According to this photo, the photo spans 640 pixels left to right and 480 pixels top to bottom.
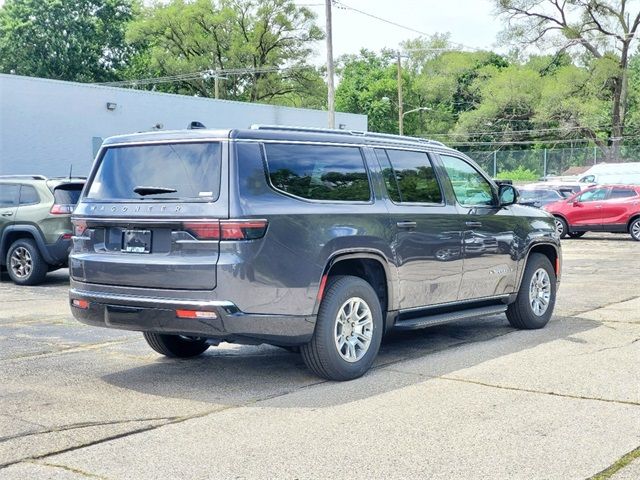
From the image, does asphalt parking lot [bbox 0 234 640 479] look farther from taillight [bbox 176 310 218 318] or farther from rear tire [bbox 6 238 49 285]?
rear tire [bbox 6 238 49 285]

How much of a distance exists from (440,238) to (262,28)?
51156mm

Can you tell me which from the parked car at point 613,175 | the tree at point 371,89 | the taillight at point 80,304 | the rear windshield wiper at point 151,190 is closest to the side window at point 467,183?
the rear windshield wiper at point 151,190

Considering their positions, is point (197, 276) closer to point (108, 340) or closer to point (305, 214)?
point (305, 214)

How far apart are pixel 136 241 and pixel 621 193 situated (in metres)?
21.5

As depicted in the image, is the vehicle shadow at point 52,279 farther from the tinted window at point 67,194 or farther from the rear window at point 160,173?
the rear window at point 160,173

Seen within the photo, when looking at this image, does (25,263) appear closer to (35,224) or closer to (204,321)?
(35,224)

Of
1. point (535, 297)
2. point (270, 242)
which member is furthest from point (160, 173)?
point (535, 297)

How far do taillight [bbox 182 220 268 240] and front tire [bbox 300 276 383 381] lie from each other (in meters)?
0.83

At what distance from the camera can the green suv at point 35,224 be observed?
44.0ft

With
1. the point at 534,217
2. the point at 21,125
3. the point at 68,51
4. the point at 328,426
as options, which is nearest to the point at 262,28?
the point at 68,51

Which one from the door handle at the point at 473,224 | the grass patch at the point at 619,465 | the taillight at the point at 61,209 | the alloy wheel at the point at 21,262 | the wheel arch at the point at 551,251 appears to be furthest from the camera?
the alloy wheel at the point at 21,262

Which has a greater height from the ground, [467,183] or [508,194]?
[467,183]

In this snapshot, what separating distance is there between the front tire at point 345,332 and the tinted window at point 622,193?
20132 millimetres

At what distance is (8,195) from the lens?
1388 cm
